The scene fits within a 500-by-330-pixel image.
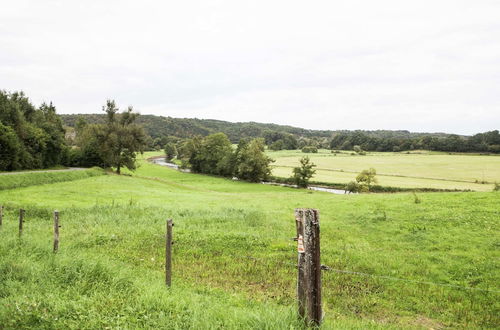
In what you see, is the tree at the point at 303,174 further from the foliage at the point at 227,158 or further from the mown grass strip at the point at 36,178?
the mown grass strip at the point at 36,178

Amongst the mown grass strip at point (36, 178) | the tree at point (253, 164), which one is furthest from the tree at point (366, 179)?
the mown grass strip at point (36, 178)

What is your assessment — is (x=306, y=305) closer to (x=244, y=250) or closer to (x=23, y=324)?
(x=23, y=324)

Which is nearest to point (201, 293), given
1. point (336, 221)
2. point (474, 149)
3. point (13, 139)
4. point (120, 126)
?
point (336, 221)

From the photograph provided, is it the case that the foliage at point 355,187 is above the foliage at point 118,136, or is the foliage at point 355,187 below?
below

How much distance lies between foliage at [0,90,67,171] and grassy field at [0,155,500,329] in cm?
3662

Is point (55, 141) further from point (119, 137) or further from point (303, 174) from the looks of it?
point (303, 174)

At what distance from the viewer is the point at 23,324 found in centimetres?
570

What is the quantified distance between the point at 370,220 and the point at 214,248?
393 inches

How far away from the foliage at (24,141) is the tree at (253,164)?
38.8m

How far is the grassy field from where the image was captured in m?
6.18

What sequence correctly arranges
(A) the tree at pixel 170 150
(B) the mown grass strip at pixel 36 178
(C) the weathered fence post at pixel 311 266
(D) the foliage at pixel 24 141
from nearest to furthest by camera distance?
(C) the weathered fence post at pixel 311 266
(B) the mown grass strip at pixel 36 178
(D) the foliage at pixel 24 141
(A) the tree at pixel 170 150

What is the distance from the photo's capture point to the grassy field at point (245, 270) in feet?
20.3

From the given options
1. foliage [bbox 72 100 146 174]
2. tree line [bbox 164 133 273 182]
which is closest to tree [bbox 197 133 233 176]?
tree line [bbox 164 133 273 182]

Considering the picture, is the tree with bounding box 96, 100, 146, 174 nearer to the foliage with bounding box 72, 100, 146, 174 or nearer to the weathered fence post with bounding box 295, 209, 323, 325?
the foliage with bounding box 72, 100, 146, 174
